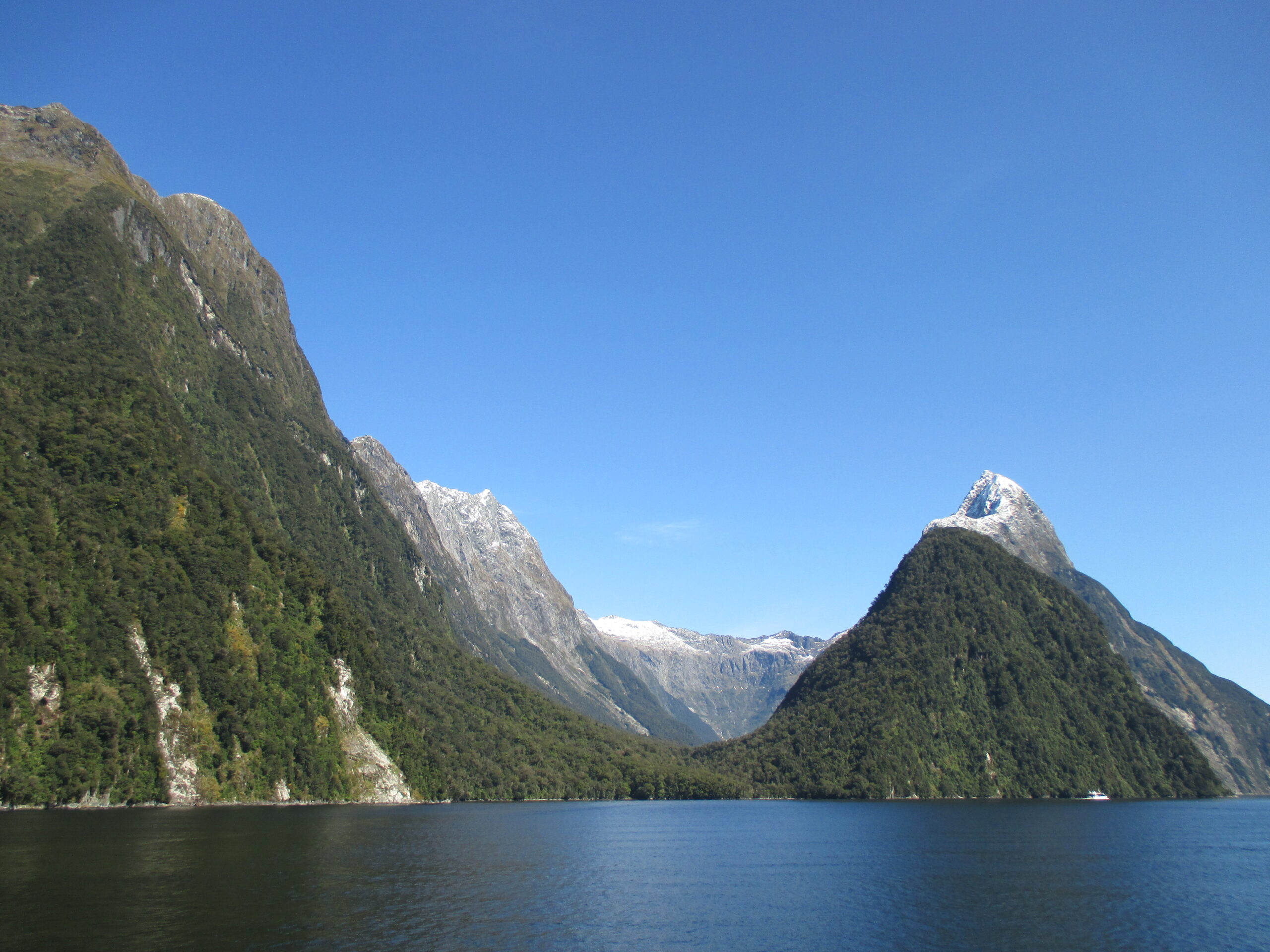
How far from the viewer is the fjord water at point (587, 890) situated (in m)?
69.2

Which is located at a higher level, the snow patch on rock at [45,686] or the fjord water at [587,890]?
the snow patch on rock at [45,686]

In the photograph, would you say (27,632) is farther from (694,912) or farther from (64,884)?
(694,912)

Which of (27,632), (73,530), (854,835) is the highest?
(73,530)

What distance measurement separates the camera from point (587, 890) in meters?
95.9

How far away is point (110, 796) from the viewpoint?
534 feet

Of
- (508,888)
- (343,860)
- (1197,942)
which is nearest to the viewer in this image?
(1197,942)

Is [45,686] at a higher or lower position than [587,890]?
higher

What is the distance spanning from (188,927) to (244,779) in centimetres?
14165

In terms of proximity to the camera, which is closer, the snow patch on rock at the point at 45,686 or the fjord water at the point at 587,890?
the fjord water at the point at 587,890

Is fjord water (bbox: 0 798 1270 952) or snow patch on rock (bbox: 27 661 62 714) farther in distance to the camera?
snow patch on rock (bbox: 27 661 62 714)

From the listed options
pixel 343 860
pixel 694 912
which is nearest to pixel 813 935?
pixel 694 912

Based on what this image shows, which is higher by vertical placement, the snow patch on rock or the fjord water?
the snow patch on rock

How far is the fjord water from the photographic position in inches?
2724

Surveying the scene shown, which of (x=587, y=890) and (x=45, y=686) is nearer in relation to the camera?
(x=587, y=890)
